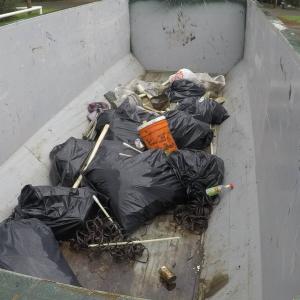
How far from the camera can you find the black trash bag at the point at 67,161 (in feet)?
10.9

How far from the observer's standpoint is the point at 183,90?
5.18 m

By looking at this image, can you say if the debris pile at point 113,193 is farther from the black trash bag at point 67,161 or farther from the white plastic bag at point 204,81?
the white plastic bag at point 204,81

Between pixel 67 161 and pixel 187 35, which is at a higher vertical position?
pixel 187 35

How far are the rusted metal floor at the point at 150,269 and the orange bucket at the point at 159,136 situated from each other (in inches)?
35.6

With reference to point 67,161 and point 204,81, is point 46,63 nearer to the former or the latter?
point 67,161

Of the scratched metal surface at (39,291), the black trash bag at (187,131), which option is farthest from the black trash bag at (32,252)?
the black trash bag at (187,131)

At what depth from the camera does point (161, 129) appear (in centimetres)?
375

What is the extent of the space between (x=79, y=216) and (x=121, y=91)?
256 centimetres

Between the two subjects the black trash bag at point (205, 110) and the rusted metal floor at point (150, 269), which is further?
the black trash bag at point (205, 110)

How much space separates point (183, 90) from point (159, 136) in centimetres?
161

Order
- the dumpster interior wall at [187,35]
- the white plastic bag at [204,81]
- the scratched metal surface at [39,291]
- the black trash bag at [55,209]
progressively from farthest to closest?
the dumpster interior wall at [187,35] → the white plastic bag at [204,81] → the black trash bag at [55,209] → the scratched metal surface at [39,291]

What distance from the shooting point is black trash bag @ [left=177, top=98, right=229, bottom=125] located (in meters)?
4.41

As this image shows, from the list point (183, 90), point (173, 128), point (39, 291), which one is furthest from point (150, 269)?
point (183, 90)

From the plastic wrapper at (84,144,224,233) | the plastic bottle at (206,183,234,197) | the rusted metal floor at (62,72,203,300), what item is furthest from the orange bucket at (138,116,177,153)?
the rusted metal floor at (62,72,203,300)
